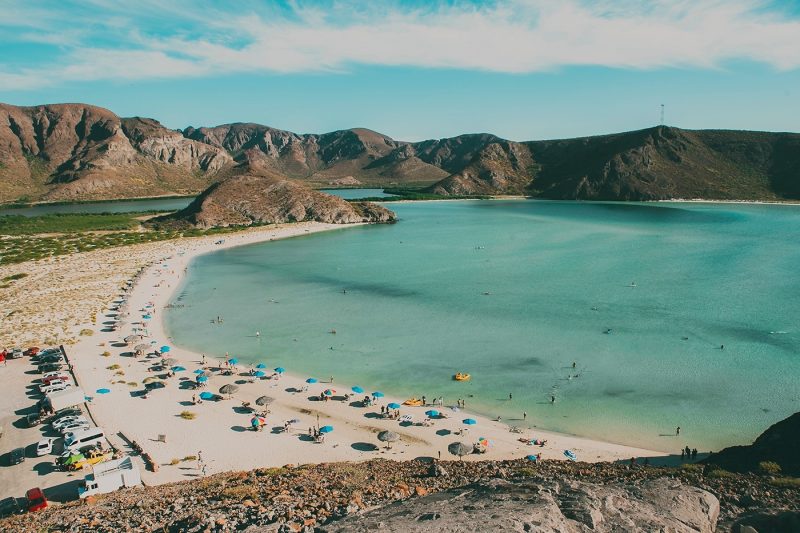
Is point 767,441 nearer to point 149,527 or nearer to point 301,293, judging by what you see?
point 149,527

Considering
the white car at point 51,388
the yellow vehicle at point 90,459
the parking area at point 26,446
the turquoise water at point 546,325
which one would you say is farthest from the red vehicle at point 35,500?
Answer: the turquoise water at point 546,325

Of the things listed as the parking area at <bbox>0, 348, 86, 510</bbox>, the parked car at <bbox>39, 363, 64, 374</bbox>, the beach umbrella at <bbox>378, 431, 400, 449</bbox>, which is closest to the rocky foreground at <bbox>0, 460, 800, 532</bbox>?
the parking area at <bbox>0, 348, 86, 510</bbox>

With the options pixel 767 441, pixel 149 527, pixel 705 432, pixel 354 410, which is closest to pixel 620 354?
pixel 705 432

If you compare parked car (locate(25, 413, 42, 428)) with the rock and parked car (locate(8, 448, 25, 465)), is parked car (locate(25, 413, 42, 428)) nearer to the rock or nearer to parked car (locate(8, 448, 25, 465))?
parked car (locate(8, 448, 25, 465))

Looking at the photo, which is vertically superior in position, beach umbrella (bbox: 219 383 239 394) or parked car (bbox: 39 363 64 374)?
parked car (bbox: 39 363 64 374)

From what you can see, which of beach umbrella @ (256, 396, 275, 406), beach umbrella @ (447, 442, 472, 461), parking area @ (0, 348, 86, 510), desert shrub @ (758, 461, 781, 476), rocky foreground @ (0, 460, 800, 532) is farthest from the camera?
beach umbrella @ (256, 396, 275, 406)
